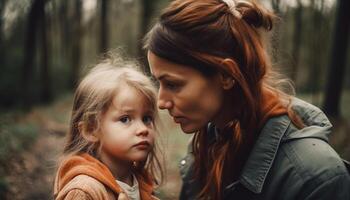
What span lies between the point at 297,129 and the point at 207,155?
0.59m

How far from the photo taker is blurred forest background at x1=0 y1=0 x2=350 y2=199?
22.6 ft

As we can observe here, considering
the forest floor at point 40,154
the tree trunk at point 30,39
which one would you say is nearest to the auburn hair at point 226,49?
the forest floor at point 40,154

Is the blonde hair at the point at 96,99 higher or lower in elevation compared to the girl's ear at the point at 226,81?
lower

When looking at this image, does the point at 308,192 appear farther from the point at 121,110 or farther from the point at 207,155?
the point at 121,110

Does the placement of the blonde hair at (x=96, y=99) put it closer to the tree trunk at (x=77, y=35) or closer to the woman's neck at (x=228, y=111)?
the woman's neck at (x=228, y=111)

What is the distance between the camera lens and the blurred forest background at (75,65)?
689cm

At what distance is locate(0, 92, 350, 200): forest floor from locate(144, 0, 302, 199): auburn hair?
806 millimetres

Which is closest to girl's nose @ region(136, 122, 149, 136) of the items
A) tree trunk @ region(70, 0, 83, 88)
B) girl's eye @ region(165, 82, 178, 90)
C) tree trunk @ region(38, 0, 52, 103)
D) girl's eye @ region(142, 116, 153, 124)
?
girl's eye @ region(142, 116, 153, 124)

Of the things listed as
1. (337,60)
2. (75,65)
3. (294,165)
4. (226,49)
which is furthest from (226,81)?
(75,65)

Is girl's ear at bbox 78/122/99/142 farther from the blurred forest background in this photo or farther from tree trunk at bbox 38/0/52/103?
tree trunk at bbox 38/0/52/103

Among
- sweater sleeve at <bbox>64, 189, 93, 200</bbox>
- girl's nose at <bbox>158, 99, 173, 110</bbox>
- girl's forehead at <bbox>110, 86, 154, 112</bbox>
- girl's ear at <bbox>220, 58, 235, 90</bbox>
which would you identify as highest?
girl's ear at <bbox>220, 58, 235, 90</bbox>

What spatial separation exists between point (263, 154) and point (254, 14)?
70 cm

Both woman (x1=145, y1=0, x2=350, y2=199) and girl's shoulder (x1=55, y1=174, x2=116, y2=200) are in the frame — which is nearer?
woman (x1=145, y1=0, x2=350, y2=199)

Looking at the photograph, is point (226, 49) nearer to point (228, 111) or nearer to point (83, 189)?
point (228, 111)
